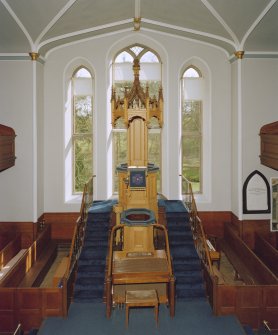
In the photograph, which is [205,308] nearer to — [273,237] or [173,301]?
[173,301]

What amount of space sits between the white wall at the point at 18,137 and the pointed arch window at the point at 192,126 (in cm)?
465

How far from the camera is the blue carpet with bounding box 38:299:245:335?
7082 millimetres

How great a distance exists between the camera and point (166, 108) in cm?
1192

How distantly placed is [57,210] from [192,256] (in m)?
4.66

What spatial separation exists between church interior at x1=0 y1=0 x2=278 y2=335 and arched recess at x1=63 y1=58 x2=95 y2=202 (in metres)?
0.05

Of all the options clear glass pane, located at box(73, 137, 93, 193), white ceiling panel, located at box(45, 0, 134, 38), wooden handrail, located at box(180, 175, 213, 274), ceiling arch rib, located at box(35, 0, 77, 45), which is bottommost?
wooden handrail, located at box(180, 175, 213, 274)

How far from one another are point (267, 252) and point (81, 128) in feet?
21.6

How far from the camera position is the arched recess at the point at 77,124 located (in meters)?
12.1

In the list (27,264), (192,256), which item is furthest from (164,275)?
(27,264)

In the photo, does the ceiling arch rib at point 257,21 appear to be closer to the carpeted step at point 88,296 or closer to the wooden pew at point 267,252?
the wooden pew at point 267,252

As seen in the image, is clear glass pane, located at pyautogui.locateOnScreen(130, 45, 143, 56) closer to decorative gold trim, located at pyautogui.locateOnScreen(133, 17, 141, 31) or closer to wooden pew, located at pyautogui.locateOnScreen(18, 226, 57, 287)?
decorative gold trim, located at pyautogui.locateOnScreen(133, 17, 141, 31)

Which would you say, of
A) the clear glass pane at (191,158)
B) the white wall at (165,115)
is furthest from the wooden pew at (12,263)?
the clear glass pane at (191,158)

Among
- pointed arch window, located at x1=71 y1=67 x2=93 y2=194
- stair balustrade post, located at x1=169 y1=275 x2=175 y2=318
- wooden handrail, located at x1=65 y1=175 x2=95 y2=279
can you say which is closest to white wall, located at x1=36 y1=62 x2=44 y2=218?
pointed arch window, located at x1=71 y1=67 x2=93 y2=194

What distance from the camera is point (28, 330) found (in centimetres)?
744
